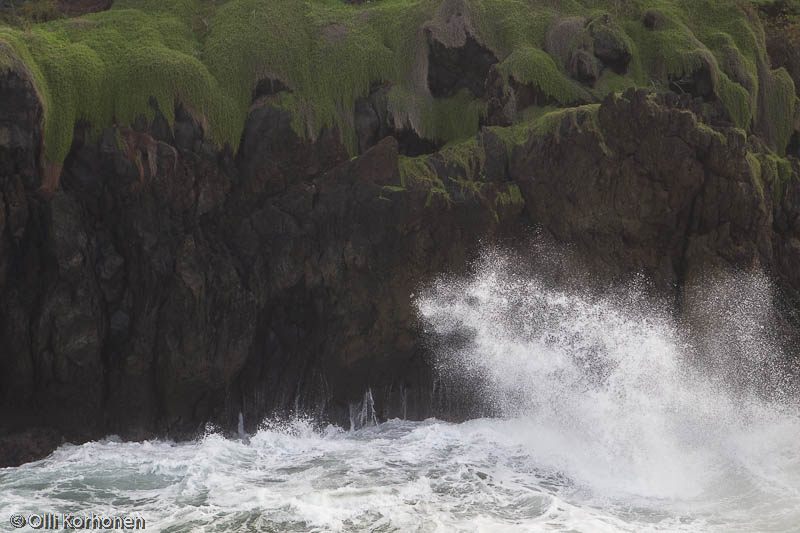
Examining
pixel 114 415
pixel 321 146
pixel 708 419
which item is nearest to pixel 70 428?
pixel 114 415

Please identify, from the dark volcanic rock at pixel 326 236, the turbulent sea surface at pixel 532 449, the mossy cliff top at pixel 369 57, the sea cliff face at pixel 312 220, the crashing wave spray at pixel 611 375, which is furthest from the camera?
the mossy cliff top at pixel 369 57

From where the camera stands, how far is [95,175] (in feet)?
38.6

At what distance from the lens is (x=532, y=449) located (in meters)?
11.1

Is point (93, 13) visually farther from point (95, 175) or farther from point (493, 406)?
point (493, 406)

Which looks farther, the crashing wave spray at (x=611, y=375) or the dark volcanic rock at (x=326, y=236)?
the dark volcanic rock at (x=326, y=236)

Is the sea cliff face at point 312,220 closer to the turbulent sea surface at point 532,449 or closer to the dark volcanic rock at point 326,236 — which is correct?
the dark volcanic rock at point 326,236

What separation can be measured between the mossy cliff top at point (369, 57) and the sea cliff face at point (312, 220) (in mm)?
97

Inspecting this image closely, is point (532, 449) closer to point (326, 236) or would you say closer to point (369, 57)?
point (326, 236)

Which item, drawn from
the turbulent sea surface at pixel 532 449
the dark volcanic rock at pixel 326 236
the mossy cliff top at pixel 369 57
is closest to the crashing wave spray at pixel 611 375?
the turbulent sea surface at pixel 532 449

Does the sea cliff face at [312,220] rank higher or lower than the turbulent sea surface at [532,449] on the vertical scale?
higher

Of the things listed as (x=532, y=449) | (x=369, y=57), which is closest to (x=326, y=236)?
(x=369, y=57)

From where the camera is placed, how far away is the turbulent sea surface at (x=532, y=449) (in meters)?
8.62

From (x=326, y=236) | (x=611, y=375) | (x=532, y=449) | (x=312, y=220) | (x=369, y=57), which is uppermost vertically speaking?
(x=369, y=57)

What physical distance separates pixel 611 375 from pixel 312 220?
5.22 meters
